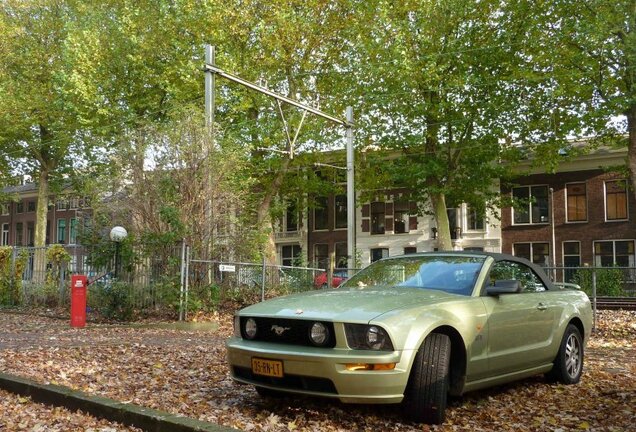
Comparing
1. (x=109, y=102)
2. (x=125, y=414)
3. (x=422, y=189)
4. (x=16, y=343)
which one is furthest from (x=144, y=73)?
(x=125, y=414)

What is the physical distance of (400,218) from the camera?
150 feet

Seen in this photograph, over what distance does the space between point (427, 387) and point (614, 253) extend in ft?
122

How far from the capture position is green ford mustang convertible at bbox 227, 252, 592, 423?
16.2 feet

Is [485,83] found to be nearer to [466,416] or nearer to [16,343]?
[16,343]

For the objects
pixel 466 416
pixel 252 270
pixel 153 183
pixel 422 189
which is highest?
pixel 422 189

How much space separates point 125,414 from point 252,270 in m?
11.8

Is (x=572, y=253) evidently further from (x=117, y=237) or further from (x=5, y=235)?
(x=5, y=235)

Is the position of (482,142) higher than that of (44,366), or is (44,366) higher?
(482,142)

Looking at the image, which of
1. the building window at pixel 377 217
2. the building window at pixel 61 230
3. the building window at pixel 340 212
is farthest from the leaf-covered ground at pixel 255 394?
the building window at pixel 61 230

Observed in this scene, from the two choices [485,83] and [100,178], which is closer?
[100,178]

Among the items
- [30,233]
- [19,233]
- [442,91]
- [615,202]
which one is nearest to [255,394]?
[442,91]

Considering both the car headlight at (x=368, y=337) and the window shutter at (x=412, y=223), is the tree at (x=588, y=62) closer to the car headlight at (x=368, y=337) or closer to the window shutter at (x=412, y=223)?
the car headlight at (x=368, y=337)

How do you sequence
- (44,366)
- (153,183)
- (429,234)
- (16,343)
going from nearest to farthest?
(44,366)
(16,343)
(153,183)
(429,234)

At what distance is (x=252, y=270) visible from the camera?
17094mm
